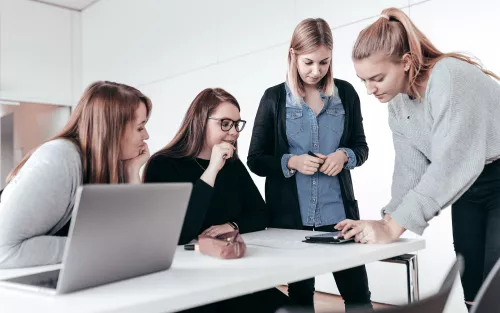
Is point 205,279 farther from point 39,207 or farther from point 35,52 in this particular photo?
point 35,52

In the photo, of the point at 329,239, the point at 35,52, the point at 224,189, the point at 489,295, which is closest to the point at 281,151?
the point at 224,189

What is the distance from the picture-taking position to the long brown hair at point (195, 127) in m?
2.13

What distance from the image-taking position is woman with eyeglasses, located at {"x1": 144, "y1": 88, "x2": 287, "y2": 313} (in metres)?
1.98

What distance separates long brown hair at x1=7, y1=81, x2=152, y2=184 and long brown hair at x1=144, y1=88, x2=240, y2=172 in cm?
54

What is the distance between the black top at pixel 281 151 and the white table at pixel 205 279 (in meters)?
0.55

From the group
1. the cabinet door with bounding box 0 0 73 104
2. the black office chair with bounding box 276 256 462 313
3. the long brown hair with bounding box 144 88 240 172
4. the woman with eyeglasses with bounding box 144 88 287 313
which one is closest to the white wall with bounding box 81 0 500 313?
the cabinet door with bounding box 0 0 73 104

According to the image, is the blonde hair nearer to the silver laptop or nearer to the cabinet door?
the silver laptop

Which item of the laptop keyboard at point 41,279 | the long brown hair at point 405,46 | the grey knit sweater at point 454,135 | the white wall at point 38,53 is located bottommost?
the laptop keyboard at point 41,279

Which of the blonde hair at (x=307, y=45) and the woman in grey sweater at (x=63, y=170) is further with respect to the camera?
the blonde hair at (x=307, y=45)

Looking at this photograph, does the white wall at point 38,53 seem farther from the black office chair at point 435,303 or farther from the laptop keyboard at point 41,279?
the black office chair at point 435,303

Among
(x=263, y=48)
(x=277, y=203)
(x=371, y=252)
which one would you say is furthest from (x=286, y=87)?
(x=263, y=48)

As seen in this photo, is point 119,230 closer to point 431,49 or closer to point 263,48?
point 431,49

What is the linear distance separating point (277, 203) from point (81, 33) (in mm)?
5491

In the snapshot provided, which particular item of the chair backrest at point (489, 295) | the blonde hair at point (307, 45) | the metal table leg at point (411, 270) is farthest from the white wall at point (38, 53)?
the chair backrest at point (489, 295)
